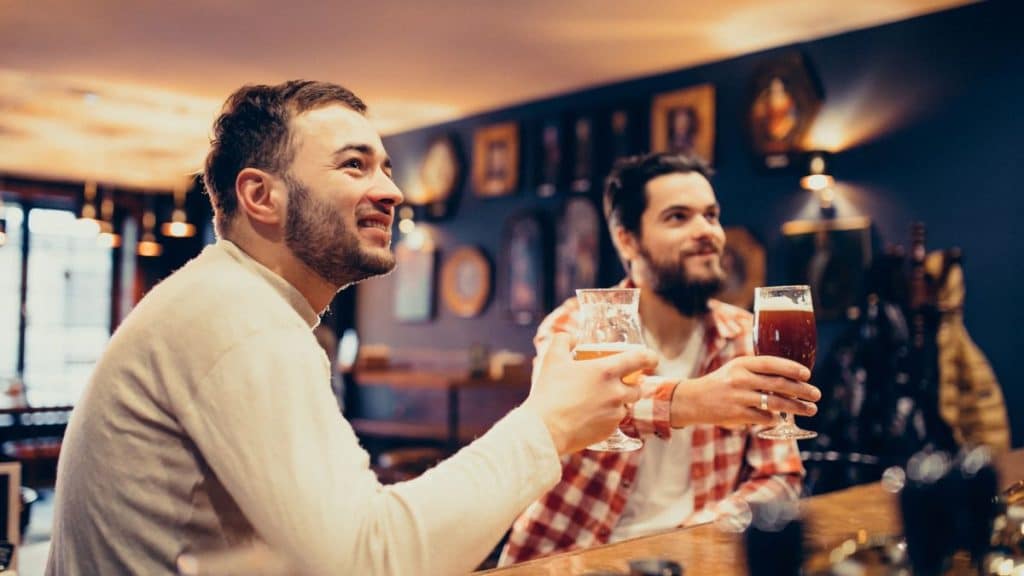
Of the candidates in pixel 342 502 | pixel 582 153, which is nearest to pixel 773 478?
pixel 342 502

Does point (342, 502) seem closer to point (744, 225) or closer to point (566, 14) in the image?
point (566, 14)

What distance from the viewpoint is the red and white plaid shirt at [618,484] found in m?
2.21

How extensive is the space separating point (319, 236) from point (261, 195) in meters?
0.11

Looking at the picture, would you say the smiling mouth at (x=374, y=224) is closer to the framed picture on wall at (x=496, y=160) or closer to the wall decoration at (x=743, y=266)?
the wall decoration at (x=743, y=266)

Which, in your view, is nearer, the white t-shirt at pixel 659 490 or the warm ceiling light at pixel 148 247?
the white t-shirt at pixel 659 490

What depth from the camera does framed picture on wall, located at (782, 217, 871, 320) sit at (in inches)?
216

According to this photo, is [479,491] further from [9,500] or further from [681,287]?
[681,287]

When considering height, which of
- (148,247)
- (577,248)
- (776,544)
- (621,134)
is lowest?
(776,544)

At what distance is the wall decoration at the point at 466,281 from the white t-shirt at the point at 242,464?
6518mm

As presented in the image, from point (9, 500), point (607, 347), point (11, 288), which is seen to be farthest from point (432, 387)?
point (11, 288)

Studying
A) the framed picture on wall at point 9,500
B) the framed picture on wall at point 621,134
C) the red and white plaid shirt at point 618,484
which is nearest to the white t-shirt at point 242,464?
the framed picture on wall at point 9,500

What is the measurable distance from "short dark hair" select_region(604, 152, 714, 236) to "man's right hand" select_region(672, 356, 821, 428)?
3.05 feet

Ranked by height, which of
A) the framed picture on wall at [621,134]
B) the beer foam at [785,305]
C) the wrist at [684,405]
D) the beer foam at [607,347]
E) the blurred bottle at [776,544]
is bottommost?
the blurred bottle at [776,544]

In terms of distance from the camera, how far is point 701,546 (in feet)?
5.19
